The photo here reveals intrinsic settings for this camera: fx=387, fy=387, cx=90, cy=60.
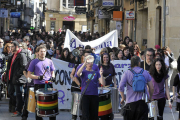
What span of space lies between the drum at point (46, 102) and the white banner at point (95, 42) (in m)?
5.69

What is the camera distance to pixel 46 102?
22.5ft

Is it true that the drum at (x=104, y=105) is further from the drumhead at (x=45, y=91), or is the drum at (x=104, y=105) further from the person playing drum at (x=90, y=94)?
the drumhead at (x=45, y=91)

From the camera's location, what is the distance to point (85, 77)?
6.80 m

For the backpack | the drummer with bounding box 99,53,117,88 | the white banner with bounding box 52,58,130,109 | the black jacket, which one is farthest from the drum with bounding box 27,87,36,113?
the white banner with bounding box 52,58,130,109

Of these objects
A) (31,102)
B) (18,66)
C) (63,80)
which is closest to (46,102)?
(31,102)

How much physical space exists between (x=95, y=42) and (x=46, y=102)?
6.55 m

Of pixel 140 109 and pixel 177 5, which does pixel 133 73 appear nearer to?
pixel 140 109

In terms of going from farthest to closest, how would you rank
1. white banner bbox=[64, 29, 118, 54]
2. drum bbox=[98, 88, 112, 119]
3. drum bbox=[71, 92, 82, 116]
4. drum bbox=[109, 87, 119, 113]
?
white banner bbox=[64, 29, 118, 54] < drum bbox=[109, 87, 119, 113] < drum bbox=[71, 92, 82, 116] < drum bbox=[98, 88, 112, 119]

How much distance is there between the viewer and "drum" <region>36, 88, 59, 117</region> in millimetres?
6836

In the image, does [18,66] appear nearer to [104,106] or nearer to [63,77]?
[63,77]

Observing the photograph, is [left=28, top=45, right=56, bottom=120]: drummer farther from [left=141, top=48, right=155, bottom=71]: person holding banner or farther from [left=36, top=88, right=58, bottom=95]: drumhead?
[left=141, top=48, right=155, bottom=71]: person holding banner

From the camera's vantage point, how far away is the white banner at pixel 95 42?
41.3ft

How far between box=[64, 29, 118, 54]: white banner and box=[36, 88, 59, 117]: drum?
5.69 metres

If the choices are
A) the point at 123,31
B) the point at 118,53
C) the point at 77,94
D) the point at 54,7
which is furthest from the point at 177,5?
the point at 54,7
